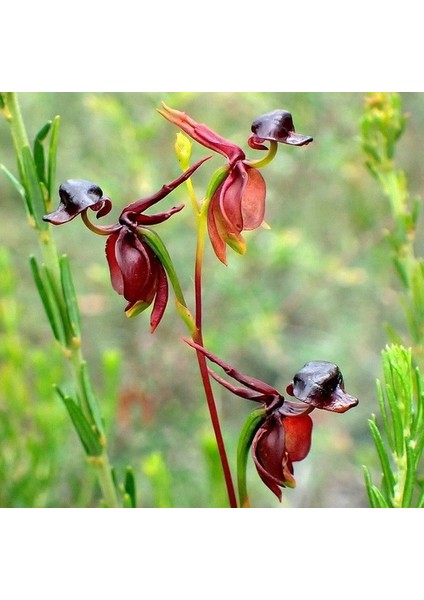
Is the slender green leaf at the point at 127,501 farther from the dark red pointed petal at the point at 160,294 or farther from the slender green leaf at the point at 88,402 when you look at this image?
the dark red pointed petal at the point at 160,294

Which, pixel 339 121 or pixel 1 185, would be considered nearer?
pixel 339 121

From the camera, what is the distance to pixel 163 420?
185cm

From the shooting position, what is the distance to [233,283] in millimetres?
1856

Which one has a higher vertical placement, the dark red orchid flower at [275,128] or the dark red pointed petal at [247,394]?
the dark red orchid flower at [275,128]

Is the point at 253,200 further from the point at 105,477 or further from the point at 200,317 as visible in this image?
the point at 105,477

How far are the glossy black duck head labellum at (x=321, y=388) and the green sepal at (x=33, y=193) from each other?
0.89 feet

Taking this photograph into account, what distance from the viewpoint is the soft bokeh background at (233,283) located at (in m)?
1.74

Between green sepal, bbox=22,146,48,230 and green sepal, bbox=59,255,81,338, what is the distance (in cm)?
4

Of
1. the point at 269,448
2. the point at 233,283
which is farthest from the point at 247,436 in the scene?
the point at 233,283

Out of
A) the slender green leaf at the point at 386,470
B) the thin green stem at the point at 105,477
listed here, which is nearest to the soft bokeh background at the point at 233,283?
the thin green stem at the point at 105,477

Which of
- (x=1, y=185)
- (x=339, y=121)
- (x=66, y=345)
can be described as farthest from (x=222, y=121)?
(x=66, y=345)

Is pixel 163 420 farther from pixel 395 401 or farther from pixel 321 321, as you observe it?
pixel 395 401

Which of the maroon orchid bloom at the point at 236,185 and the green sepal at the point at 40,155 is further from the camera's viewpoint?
the green sepal at the point at 40,155
